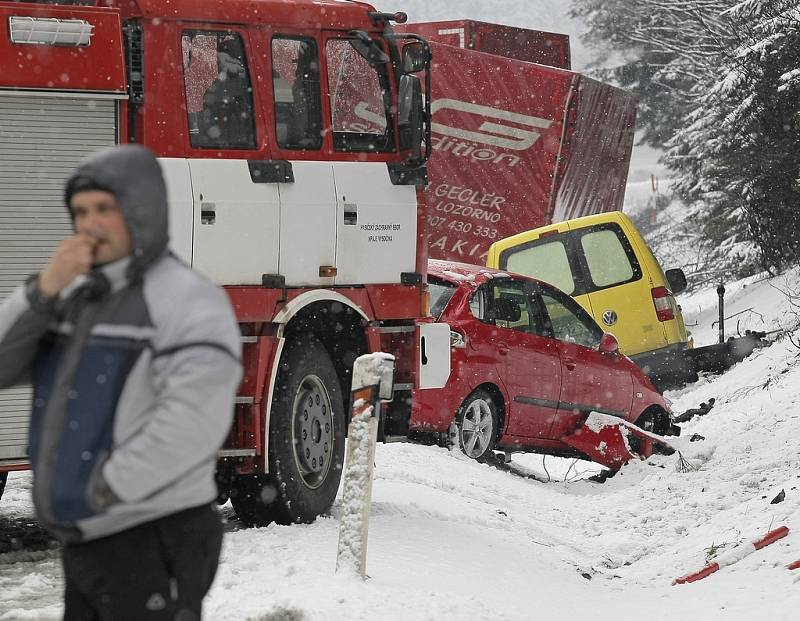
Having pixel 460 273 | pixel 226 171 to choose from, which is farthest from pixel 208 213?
pixel 460 273

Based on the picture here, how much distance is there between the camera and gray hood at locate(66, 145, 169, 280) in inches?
126

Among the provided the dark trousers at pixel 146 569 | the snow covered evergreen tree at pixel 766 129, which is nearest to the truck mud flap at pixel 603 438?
the dark trousers at pixel 146 569

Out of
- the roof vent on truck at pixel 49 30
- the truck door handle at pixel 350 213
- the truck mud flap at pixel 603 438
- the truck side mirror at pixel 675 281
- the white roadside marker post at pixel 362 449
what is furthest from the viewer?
the truck side mirror at pixel 675 281

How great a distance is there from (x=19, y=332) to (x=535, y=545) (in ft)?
19.3

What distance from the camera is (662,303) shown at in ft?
51.5

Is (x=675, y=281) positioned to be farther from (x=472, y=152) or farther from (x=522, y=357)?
(x=522, y=357)

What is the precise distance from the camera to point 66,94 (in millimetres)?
7434

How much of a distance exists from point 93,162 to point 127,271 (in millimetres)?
260

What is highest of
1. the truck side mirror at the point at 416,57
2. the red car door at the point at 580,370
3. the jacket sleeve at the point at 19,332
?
the truck side mirror at the point at 416,57

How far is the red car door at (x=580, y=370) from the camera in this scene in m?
12.4

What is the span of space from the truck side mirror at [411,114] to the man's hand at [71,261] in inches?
211

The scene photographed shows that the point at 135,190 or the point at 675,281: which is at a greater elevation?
the point at 135,190

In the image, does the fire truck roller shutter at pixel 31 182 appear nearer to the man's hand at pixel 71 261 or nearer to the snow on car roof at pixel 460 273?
the man's hand at pixel 71 261

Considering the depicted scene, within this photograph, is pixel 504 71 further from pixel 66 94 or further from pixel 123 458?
pixel 123 458
